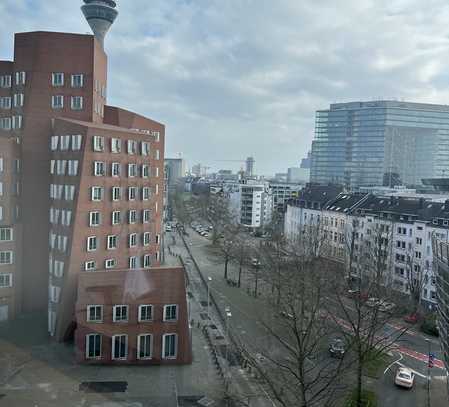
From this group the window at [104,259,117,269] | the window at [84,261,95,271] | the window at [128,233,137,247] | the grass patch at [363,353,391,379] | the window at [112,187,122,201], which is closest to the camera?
the grass patch at [363,353,391,379]

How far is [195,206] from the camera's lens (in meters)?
88.2

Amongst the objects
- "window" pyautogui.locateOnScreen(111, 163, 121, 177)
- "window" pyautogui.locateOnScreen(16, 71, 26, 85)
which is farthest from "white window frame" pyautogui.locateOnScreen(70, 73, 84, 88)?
"window" pyautogui.locateOnScreen(111, 163, 121, 177)

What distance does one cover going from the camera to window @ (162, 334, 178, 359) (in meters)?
19.6

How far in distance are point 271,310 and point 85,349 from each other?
1167 centimetres

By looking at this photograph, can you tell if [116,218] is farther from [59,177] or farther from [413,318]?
[413,318]

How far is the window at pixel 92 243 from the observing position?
21.4m

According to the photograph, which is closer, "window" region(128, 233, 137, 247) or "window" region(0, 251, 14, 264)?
"window" region(0, 251, 14, 264)

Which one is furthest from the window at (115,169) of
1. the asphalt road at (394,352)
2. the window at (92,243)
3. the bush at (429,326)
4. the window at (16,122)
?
the bush at (429,326)

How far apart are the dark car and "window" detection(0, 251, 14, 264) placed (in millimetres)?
16726

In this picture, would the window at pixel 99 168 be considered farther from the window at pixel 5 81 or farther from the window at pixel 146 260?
the window at pixel 5 81

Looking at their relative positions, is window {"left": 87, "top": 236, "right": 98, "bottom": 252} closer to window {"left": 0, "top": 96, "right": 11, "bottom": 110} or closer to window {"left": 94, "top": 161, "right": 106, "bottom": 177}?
window {"left": 94, "top": 161, "right": 106, "bottom": 177}

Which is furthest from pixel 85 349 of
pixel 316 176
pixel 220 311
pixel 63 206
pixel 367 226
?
pixel 316 176

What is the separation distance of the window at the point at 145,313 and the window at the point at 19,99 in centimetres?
1336

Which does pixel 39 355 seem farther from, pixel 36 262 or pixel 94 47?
pixel 94 47
